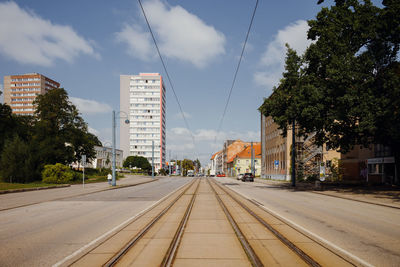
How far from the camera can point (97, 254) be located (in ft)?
19.8

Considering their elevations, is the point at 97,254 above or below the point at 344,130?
below

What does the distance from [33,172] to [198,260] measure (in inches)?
1382

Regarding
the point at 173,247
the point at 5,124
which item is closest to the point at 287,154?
the point at 5,124

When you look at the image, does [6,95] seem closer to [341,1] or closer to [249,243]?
[341,1]

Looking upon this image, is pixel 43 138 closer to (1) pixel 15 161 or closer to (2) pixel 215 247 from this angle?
(1) pixel 15 161

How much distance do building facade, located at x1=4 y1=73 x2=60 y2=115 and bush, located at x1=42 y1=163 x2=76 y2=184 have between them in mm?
124120

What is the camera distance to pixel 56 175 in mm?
36750

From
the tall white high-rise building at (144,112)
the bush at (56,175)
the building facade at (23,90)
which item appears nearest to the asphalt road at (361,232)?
the bush at (56,175)

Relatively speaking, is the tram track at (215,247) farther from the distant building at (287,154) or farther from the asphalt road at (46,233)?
the distant building at (287,154)

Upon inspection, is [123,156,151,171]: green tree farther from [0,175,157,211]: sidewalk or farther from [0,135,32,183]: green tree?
[0,175,157,211]: sidewalk

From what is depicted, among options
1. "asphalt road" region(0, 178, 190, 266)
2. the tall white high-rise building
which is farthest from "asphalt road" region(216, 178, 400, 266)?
the tall white high-rise building

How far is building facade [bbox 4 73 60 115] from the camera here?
14738 cm

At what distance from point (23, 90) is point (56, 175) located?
130433 mm

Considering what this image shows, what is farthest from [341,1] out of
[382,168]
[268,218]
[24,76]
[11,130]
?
[24,76]
